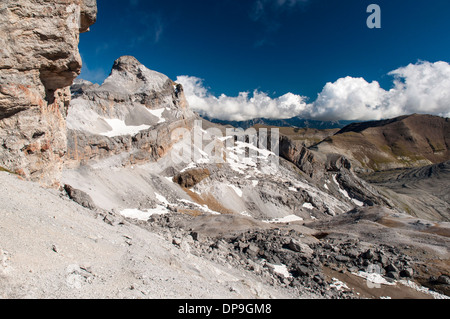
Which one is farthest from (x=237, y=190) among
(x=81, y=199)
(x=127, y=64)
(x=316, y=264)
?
(x=127, y=64)

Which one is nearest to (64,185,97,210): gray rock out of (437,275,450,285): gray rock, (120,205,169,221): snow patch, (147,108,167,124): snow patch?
(120,205,169,221): snow patch

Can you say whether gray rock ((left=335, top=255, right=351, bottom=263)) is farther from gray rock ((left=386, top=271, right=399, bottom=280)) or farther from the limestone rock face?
the limestone rock face

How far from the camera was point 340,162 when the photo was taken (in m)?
103

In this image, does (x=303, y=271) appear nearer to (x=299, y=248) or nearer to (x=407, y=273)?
(x=299, y=248)

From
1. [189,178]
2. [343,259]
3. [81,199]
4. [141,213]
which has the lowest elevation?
[343,259]

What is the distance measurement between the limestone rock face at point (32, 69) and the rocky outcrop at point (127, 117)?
2497cm

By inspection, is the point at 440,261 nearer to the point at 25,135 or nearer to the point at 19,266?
the point at 19,266

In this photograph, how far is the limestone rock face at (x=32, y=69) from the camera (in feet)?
55.0

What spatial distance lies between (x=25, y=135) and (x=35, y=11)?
9302mm

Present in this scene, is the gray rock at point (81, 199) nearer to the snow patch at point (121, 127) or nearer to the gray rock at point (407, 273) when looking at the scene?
the gray rock at point (407, 273)

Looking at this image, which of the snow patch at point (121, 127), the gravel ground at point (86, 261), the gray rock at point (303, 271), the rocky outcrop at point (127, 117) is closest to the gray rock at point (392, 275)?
the gray rock at point (303, 271)

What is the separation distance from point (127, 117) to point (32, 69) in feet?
199

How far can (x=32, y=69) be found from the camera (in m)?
18.3

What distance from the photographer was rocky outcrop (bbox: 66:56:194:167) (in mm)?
49438
